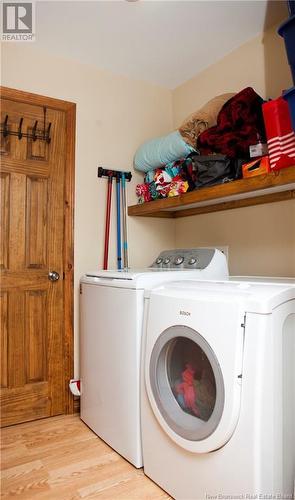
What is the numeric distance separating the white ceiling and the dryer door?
66.1 inches

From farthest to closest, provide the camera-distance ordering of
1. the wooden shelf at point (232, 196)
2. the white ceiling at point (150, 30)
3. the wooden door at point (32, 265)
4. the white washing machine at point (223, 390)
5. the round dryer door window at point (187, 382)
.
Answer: the wooden door at point (32, 265), the white ceiling at point (150, 30), the wooden shelf at point (232, 196), the round dryer door window at point (187, 382), the white washing machine at point (223, 390)

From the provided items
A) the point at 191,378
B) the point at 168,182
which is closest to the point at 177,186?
the point at 168,182

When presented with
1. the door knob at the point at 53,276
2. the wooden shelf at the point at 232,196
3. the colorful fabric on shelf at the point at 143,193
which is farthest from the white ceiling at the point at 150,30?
the door knob at the point at 53,276

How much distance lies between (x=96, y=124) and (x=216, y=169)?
1.01 meters

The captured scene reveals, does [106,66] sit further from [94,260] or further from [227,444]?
[227,444]

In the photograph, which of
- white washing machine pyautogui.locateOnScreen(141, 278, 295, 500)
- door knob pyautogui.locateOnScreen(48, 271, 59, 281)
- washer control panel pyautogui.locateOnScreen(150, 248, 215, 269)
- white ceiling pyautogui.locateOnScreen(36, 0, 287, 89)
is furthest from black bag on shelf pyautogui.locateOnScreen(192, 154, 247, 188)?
door knob pyautogui.locateOnScreen(48, 271, 59, 281)

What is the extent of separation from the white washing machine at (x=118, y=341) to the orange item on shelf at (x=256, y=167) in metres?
0.50

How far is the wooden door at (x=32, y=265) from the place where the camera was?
2.13m

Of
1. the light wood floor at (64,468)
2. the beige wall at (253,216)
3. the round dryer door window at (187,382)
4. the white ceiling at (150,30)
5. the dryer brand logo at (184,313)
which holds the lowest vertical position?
the light wood floor at (64,468)

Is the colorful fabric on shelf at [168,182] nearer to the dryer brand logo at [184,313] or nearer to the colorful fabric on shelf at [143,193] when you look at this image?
the colorful fabric on shelf at [143,193]

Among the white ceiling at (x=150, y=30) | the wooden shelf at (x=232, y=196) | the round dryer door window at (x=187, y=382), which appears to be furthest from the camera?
the white ceiling at (x=150, y=30)

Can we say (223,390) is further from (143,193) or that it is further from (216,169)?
(143,193)

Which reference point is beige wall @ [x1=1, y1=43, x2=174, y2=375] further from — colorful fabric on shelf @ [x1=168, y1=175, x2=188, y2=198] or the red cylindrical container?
the red cylindrical container

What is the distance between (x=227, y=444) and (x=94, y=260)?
4.87 feet
